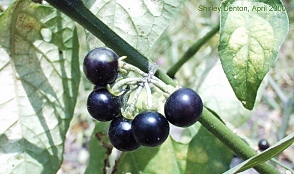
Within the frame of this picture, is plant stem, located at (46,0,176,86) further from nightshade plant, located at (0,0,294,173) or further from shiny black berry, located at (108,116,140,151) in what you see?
shiny black berry, located at (108,116,140,151)

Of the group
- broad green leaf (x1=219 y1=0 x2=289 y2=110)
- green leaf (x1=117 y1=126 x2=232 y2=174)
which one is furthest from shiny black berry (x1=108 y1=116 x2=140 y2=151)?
green leaf (x1=117 y1=126 x2=232 y2=174)

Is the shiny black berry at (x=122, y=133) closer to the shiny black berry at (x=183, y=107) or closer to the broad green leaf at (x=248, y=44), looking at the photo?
the shiny black berry at (x=183, y=107)

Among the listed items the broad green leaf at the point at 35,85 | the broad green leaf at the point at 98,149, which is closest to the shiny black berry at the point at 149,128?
the broad green leaf at the point at 35,85

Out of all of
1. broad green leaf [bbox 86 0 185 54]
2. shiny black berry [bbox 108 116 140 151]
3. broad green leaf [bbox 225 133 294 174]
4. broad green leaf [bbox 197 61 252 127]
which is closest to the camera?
broad green leaf [bbox 225 133 294 174]

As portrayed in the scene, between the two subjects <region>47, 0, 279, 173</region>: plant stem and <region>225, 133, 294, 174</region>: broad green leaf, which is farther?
<region>47, 0, 279, 173</region>: plant stem

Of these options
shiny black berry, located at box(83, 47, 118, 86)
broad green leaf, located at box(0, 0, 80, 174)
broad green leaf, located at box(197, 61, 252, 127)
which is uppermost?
shiny black berry, located at box(83, 47, 118, 86)

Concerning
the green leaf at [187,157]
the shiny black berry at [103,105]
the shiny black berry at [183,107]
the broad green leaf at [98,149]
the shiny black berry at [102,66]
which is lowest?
the broad green leaf at [98,149]

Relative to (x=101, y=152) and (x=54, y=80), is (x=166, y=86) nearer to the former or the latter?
(x=54, y=80)

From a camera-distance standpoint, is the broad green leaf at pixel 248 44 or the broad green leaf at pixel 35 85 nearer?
the broad green leaf at pixel 248 44
